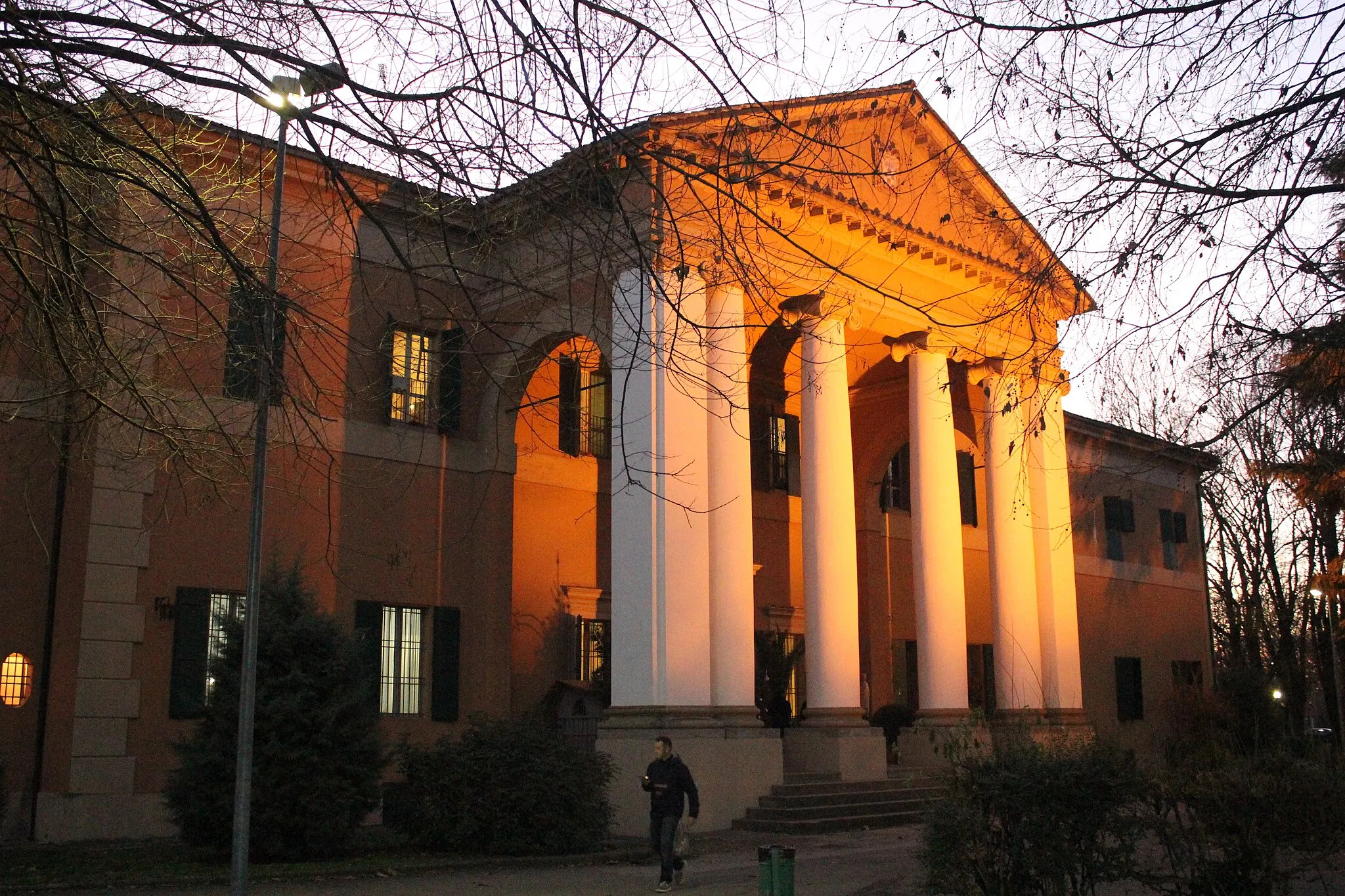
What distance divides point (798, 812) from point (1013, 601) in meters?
8.02

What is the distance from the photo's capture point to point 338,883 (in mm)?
13180

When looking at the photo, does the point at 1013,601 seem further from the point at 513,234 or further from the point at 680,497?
the point at 513,234

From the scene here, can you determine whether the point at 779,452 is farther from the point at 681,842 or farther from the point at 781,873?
the point at 781,873

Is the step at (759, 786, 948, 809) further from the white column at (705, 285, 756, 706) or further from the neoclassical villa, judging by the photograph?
the white column at (705, 285, 756, 706)

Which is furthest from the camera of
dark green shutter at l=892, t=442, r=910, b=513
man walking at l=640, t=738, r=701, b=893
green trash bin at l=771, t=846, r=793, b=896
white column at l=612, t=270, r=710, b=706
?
dark green shutter at l=892, t=442, r=910, b=513

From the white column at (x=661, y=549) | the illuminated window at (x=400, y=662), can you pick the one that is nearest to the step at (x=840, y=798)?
the white column at (x=661, y=549)

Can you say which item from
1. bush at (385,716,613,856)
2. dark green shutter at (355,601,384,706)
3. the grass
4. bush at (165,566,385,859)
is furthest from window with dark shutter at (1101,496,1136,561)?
bush at (165,566,385,859)

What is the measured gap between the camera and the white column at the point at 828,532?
20.6 meters

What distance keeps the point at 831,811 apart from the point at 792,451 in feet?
32.6

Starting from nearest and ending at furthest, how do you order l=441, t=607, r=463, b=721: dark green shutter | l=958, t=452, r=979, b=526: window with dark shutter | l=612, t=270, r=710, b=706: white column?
l=612, t=270, r=710, b=706: white column < l=441, t=607, r=463, b=721: dark green shutter < l=958, t=452, r=979, b=526: window with dark shutter

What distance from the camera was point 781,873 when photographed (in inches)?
336

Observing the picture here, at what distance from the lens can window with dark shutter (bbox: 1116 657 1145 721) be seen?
Result: 35000 millimetres

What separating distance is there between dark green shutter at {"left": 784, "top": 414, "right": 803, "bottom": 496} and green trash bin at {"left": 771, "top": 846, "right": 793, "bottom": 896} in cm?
1874

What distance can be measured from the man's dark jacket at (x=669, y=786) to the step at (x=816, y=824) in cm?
426
